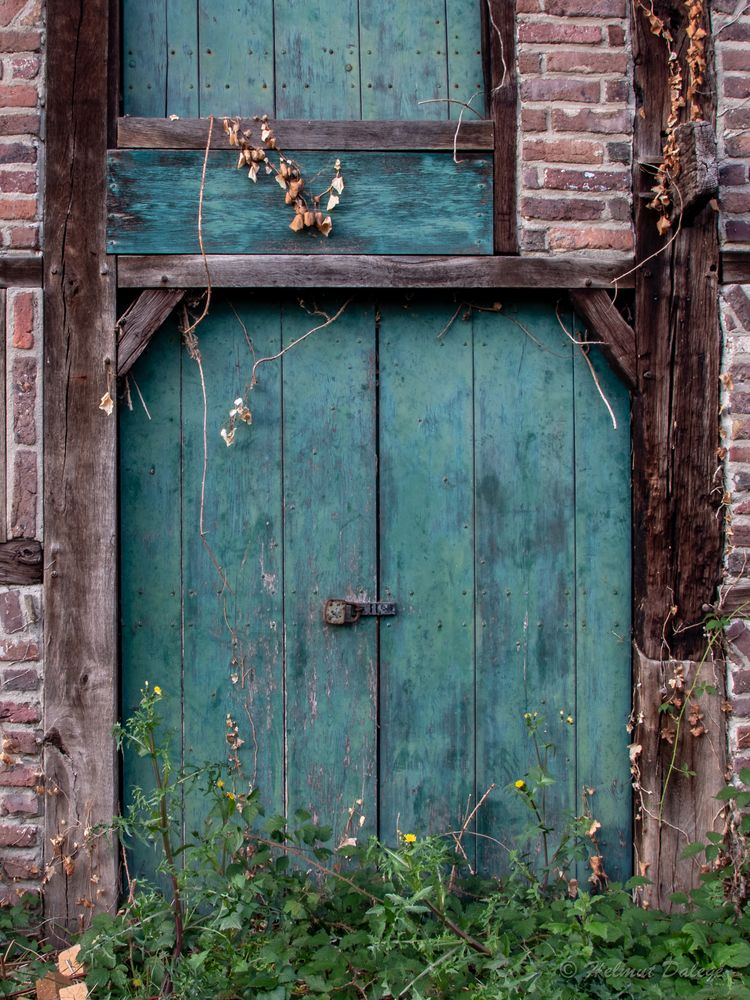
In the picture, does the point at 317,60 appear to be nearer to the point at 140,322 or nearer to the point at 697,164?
the point at 140,322

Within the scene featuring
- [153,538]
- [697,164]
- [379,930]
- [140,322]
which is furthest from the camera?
[153,538]

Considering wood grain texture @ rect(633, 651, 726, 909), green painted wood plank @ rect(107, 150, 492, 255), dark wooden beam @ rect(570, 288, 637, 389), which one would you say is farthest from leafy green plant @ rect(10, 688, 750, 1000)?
→ green painted wood plank @ rect(107, 150, 492, 255)

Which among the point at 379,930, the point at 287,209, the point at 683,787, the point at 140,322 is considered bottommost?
the point at 379,930

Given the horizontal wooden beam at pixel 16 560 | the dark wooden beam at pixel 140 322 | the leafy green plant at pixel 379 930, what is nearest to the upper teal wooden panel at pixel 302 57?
the dark wooden beam at pixel 140 322

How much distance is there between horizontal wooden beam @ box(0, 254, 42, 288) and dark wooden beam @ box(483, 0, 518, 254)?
1.58m

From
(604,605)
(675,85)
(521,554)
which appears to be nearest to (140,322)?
(521,554)

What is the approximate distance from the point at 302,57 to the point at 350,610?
200cm

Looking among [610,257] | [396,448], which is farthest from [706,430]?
[396,448]

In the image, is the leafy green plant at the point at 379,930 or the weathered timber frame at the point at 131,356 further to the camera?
the weathered timber frame at the point at 131,356

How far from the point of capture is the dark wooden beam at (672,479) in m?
3.00

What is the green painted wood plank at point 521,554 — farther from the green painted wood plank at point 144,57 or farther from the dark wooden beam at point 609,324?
the green painted wood plank at point 144,57

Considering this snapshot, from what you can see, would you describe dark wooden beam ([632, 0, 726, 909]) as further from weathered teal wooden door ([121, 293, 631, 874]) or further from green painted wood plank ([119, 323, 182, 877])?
green painted wood plank ([119, 323, 182, 877])

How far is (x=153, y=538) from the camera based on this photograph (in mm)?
3078

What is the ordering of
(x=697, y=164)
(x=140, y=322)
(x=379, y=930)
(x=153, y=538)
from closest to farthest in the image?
(x=379, y=930) < (x=697, y=164) < (x=140, y=322) < (x=153, y=538)
